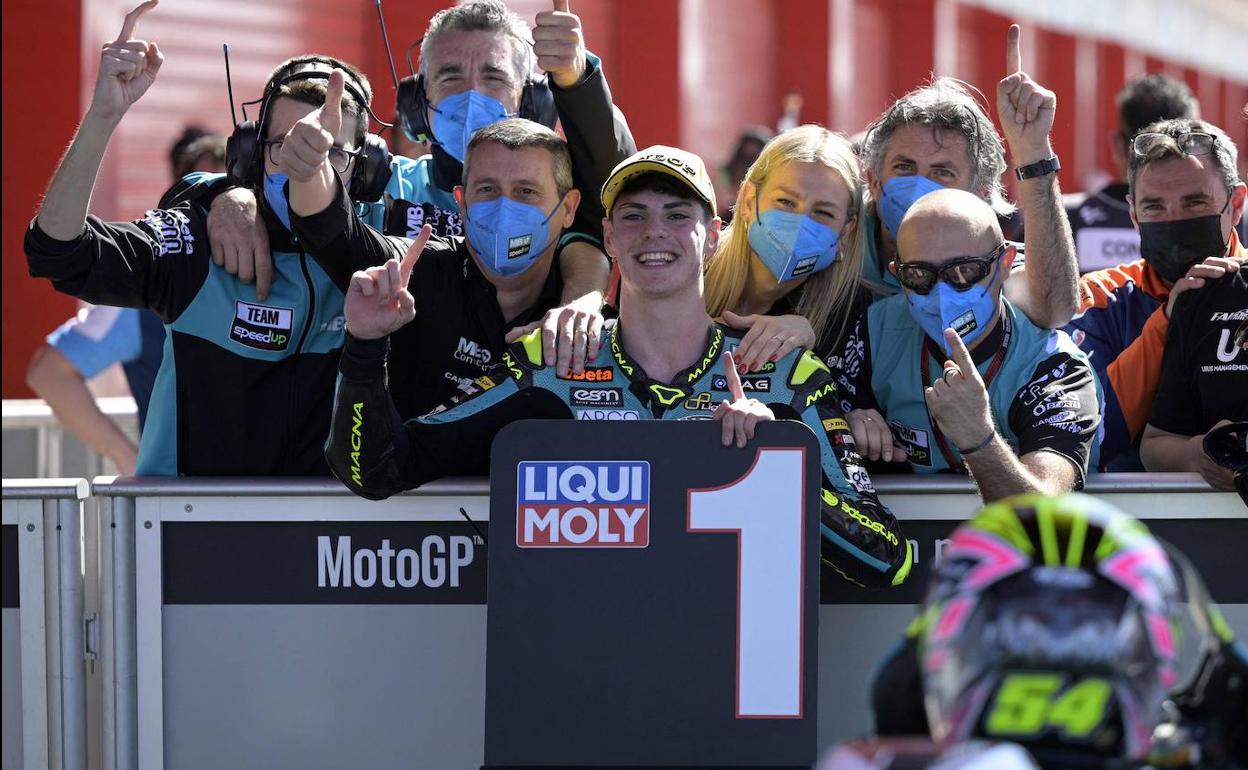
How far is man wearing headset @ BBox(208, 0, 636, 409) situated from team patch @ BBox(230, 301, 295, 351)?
73mm

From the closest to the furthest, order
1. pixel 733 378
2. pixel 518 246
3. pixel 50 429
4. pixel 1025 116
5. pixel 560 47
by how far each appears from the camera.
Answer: pixel 733 378
pixel 518 246
pixel 1025 116
pixel 560 47
pixel 50 429

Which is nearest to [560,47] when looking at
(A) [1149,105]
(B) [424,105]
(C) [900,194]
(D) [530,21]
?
(B) [424,105]

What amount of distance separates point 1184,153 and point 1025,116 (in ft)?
2.37

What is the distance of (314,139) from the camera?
12.6 feet

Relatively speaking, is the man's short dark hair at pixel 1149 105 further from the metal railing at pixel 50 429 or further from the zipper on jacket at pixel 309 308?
the metal railing at pixel 50 429

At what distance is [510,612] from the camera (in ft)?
11.7

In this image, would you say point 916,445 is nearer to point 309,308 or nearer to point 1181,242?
point 1181,242

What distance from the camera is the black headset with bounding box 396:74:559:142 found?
471 centimetres

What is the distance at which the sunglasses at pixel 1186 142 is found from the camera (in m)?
4.71

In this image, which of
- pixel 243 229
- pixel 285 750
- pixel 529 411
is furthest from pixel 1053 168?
pixel 285 750

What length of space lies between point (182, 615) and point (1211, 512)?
257 centimetres

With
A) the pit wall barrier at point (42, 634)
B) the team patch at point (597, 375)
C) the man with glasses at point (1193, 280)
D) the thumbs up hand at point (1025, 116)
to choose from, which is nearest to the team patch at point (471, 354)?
the team patch at point (597, 375)

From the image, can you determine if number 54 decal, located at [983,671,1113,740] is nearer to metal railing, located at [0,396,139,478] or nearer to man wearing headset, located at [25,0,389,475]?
man wearing headset, located at [25,0,389,475]

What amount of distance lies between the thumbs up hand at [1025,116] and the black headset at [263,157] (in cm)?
172
